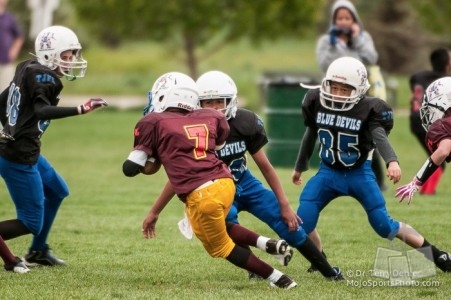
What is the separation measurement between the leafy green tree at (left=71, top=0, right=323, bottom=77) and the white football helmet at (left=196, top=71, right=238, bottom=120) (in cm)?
1648

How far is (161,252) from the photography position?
7.82 m

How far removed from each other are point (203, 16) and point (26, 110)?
16280 mm

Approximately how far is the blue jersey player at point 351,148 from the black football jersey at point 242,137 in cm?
56

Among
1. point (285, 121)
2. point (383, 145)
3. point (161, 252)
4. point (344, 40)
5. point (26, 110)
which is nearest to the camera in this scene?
point (383, 145)

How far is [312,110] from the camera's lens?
696 centimetres

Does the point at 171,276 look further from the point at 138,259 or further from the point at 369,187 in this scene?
the point at 369,187

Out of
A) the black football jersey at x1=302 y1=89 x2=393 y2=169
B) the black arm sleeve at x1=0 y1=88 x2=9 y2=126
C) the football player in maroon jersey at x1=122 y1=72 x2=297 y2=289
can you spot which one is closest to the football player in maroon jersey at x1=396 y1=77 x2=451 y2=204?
the black football jersey at x1=302 y1=89 x2=393 y2=169

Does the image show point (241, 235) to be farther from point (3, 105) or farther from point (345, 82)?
point (3, 105)

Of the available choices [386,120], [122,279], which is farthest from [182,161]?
[386,120]

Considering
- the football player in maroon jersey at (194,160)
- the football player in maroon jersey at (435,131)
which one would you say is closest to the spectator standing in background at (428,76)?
the football player in maroon jersey at (435,131)

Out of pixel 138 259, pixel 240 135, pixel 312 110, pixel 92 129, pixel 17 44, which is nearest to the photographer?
pixel 240 135

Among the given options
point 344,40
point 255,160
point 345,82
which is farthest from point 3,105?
point 344,40

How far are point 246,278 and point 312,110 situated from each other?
119 centimetres

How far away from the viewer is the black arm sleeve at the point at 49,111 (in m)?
6.55
